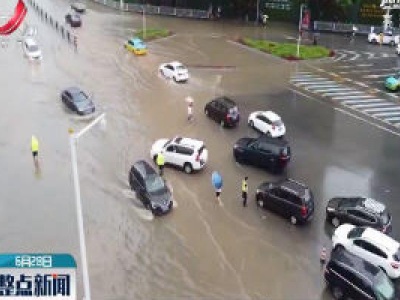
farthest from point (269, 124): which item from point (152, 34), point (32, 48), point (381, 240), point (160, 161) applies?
point (152, 34)

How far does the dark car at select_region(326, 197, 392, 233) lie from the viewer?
84.7ft

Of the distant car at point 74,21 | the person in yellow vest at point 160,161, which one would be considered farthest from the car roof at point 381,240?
the distant car at point 74,21

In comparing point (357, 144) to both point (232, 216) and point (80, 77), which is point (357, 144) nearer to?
point (232, 216)

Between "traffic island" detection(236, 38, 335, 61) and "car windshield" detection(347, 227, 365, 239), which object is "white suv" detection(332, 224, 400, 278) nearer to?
"car windshield" detection(347, 227, 365, 239)

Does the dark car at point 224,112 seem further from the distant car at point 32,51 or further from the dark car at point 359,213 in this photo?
the distant car at point 32,51

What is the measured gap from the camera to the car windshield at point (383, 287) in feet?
69.2

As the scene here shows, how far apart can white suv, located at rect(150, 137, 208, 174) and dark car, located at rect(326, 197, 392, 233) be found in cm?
788

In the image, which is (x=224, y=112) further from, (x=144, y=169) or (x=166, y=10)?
(x=166, y=10)

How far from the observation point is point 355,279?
70.9 feet

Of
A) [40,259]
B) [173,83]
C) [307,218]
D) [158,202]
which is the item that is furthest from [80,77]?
[40,259]

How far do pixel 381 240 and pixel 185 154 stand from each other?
39.5 ft

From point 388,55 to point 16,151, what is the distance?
137 feet

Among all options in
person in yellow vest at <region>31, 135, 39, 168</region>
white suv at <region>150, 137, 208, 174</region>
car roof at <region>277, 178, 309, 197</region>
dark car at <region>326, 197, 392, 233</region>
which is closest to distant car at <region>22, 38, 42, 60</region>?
person in yellow vest at <region>31, 135, 39, 168</region>

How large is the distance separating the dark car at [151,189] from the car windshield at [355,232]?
853cm
